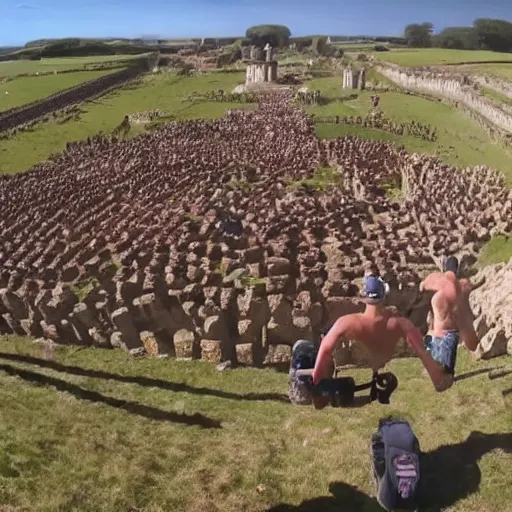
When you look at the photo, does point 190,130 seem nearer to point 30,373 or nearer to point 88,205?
point 88,205

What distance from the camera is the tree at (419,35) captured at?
151875 millimetres

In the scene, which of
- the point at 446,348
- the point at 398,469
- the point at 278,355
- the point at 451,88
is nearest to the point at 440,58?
the point at 451,88

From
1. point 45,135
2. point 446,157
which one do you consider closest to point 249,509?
point 446,157

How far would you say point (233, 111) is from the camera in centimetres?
5981

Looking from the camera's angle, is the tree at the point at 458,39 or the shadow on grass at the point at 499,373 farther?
the tree at the point at 458,39

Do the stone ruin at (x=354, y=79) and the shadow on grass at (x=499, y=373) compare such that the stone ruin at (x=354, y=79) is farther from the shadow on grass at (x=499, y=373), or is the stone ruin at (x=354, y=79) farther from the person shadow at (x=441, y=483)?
the person shadow at (x=441, y=483)

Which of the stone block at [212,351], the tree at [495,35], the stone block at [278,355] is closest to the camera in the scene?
the stone block at [278,355]

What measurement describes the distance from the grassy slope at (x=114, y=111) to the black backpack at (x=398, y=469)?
35653 mm

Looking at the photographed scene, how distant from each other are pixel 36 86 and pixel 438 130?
66020 millimetres

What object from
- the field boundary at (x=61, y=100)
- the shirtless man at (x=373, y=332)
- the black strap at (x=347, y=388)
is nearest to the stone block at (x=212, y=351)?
the black strap at (x=347, y=388)

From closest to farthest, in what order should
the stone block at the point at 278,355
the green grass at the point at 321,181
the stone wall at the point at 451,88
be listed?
1. the stone block at the point at 278,355
2. the green grass at the point at 321,181
3. the stone wall at the point at 451,88

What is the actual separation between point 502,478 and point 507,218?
44.8ft

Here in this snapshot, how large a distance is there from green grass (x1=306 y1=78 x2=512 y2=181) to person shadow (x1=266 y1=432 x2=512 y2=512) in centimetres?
1996

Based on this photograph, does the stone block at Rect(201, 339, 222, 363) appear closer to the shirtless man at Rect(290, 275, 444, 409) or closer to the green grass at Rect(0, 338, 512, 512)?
the green grass at Rect(0, 338, 512, 512)
